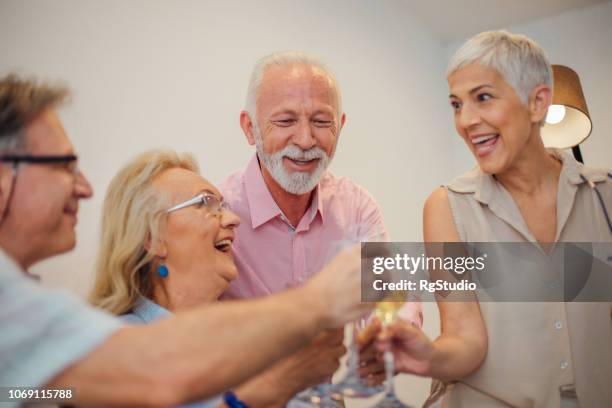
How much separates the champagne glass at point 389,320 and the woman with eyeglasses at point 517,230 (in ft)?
0.88

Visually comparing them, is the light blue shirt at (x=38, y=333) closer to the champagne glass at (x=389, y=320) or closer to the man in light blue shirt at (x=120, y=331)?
the man in light blue shirt at (x=120, y=331)

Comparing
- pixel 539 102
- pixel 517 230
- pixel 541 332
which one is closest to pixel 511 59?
pixel 539 102

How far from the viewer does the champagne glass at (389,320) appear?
1199 mm

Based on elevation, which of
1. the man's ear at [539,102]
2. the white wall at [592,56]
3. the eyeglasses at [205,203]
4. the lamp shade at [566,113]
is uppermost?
the white wall at [592,56]

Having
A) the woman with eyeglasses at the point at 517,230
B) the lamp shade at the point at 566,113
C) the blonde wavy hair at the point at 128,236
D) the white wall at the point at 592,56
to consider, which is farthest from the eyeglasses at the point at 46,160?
the white wall at the point at 592,56

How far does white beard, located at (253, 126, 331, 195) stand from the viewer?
2.21 m

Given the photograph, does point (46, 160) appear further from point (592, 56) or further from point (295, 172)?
point (592, 56)

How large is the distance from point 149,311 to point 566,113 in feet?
7.51

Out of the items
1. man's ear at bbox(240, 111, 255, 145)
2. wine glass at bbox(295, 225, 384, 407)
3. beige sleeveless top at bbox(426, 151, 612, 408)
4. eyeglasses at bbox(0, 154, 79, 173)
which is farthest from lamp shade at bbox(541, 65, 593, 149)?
eyeglasses at bbox(0, 154, 79, 173)

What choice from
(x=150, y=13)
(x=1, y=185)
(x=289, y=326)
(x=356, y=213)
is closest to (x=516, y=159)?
(x=356, y=213)

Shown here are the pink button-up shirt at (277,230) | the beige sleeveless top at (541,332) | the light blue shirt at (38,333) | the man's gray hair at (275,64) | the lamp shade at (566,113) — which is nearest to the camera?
the light blue shirt at (38,333)

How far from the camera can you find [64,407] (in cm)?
147

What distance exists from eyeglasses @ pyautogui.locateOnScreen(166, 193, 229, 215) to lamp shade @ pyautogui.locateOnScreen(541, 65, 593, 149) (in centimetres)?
171

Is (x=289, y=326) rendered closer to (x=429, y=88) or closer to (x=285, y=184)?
(x=285, y=184)
